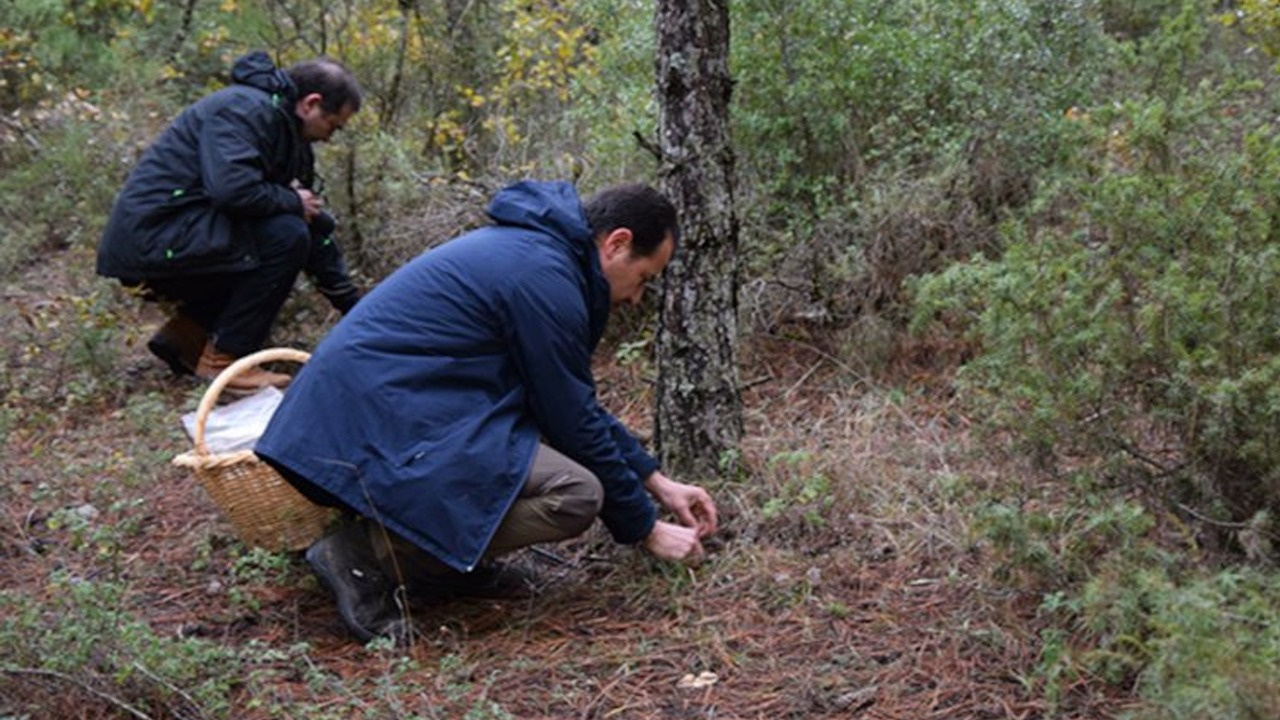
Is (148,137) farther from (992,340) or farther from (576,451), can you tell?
(992,340)

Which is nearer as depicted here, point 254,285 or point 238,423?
point 238,423

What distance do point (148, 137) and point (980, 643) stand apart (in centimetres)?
619

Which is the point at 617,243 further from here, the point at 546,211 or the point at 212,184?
the point at 212,184

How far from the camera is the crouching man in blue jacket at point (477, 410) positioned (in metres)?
3.68

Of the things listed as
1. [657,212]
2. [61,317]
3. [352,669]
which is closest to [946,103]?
[657,212]

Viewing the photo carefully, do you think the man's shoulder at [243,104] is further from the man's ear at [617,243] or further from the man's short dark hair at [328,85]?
the man's ear at [617,243]

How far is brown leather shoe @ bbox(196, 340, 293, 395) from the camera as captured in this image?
535 cm

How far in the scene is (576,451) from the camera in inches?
151

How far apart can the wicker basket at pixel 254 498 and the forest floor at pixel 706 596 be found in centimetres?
11

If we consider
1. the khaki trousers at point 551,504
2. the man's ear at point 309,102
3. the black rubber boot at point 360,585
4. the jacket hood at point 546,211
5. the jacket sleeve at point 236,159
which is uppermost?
the jacket hood at point 546,211

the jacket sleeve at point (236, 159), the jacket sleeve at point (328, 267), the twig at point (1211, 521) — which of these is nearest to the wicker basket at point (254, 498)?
the jacket sleeve at point (236, 159)

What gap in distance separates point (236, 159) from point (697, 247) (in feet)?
7.77

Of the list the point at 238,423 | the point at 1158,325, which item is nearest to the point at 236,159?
the point at 238,423

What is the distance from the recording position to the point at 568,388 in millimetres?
3744
